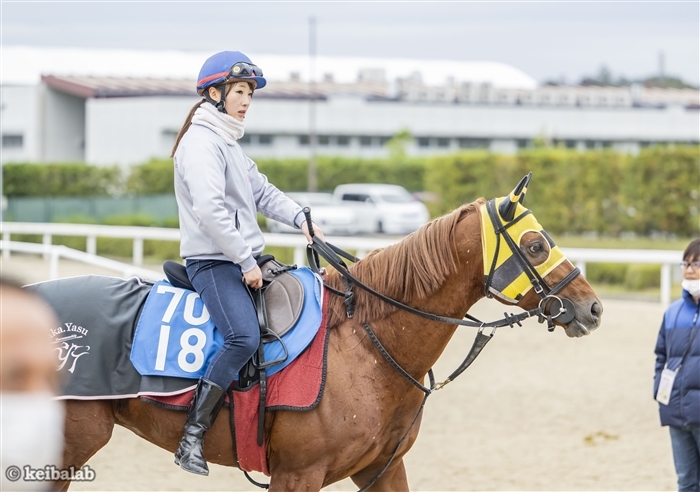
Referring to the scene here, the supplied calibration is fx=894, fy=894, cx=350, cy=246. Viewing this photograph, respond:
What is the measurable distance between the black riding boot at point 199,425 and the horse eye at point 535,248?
61.1 inches

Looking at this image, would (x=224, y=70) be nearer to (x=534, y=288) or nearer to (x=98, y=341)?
(x=98, y=341)

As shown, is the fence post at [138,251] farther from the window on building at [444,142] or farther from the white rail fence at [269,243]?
the window on building at [444,142]

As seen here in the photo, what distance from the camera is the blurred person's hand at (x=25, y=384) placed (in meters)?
1.98

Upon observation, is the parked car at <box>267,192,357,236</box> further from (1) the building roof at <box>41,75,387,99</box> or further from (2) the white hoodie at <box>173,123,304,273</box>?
(2) the white hoodie at <box>173,123,304,273</box>

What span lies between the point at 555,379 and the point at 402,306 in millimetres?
6846

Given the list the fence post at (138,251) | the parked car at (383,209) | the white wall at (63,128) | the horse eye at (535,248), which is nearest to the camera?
the horse eye at (535,248)

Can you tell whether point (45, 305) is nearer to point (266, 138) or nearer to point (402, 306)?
point (402, 306)

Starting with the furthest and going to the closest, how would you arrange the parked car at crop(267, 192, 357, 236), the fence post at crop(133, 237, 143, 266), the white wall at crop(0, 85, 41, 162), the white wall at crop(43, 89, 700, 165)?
the white wall at crop(43, 89, 700, 165) → the white wall at crop(0, 85, 41, 162) → the parked car at crop(267, 192, 357, 236) → the fence post at crop(133, 237, 143, 266)

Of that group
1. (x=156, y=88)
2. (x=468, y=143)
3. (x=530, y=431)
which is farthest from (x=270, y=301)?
(x=468, y=143)

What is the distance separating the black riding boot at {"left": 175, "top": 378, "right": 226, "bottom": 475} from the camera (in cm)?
404

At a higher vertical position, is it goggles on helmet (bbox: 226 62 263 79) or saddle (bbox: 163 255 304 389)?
goggles on helmet (bbox: 226 62 263 79)

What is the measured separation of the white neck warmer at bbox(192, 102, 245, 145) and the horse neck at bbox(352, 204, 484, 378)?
1.13m

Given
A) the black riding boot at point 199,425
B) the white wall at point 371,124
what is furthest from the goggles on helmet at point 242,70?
the white wall at point 371,124

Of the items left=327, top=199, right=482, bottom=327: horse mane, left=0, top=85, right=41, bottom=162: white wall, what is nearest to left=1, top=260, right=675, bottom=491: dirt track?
left=327, top=199, right=482, bottom=327: horse mane
